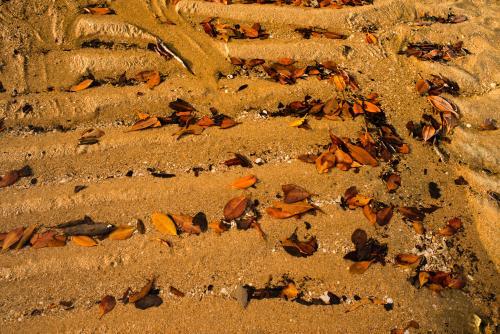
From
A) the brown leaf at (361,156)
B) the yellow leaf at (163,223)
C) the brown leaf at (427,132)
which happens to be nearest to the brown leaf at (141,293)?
the yellow leaf at (163,223)

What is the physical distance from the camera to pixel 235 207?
2.11m

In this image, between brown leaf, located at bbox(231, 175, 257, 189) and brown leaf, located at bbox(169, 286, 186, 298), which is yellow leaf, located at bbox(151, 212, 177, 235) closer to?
brown leaf, located at bbox(169, 286, 186, 298)

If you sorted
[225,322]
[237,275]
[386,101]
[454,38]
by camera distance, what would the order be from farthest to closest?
1. [454,38]
2. [386,101]
3. [237,275]
4. [225,322]

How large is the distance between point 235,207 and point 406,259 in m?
0.90

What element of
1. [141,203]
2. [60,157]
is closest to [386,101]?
[141,203]

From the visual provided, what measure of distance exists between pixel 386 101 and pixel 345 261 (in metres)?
1.17

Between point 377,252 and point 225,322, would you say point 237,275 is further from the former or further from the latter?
point 377,252

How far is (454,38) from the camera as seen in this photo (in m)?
3.01

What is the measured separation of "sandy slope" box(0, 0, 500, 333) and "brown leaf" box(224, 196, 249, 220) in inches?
2.1

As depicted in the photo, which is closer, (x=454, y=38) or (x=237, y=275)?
(x=237, y=275)

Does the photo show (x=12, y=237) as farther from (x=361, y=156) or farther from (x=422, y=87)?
(x=422, y=87)

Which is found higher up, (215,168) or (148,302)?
(215,168)

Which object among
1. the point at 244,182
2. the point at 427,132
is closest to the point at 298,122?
the point at 244,182

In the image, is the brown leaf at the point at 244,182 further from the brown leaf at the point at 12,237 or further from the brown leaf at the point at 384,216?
the brown leaf at the point at 12,237
